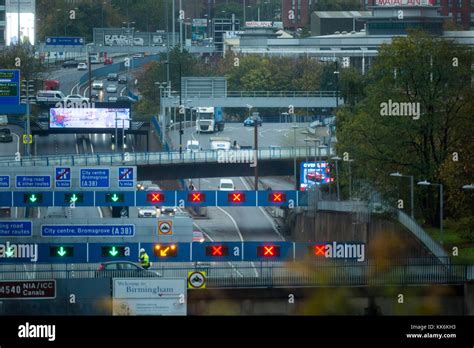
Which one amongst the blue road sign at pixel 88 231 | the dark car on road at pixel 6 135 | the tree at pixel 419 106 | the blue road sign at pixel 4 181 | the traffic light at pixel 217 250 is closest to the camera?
the traffic light at pixel 217 250

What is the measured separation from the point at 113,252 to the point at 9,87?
577cm

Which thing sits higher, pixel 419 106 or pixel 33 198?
Answer: pixel 419 106

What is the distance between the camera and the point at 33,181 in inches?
620

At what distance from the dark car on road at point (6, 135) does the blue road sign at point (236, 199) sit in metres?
4.64

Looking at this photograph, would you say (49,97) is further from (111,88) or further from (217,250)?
(217,250)

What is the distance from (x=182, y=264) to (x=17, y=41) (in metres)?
11.5

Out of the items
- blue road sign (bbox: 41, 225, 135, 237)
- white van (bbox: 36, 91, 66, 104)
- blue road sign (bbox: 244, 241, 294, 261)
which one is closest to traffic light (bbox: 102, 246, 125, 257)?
blue road sign (bbox: 41, 225, 135, 237)

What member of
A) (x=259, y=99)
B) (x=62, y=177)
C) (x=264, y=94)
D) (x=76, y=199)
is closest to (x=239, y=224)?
(x=76, y=199)

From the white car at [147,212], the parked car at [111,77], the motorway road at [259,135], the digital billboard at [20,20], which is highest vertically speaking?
the digital billboard at [20,20]

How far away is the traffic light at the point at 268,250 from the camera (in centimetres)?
1266

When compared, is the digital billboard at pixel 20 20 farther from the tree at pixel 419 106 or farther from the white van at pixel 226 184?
the tree at pixel 419 106

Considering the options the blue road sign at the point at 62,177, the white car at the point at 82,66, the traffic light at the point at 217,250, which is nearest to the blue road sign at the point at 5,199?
the blue road sign at the point at 62,177

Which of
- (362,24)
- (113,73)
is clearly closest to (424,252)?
(362,24)

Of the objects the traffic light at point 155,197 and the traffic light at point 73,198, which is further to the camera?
the traffic light at point 73,198
